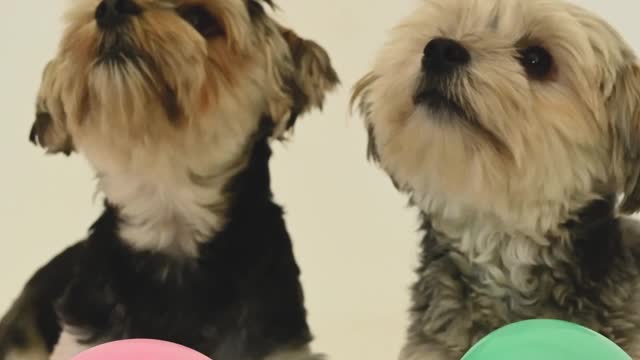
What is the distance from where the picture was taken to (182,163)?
1.16 meters

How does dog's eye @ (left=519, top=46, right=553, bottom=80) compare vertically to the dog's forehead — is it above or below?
below

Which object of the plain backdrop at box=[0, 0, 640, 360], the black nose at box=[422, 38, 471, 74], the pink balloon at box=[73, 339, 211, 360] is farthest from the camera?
the plain backdrop at box=[0, 0, 640, 360]

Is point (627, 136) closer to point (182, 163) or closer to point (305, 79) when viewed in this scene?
point (305, 79)

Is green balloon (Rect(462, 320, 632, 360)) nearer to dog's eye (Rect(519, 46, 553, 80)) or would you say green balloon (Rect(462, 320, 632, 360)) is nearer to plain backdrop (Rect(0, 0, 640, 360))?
dog's eye (Rect(519, 46, 553, 80))

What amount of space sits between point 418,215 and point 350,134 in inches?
9.0

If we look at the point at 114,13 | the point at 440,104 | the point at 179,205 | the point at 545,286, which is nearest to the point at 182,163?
the point at 179,205

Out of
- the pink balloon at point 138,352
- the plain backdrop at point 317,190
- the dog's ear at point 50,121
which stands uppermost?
the dog's ear at point 50,121

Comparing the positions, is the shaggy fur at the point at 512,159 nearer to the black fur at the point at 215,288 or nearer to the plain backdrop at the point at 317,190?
the black fur at the point at 215,288

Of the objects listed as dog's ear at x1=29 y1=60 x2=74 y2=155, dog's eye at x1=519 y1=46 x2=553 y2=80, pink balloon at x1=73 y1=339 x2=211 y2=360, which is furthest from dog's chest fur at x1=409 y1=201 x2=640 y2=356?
dog's ear at x1=29 y1=60 x2=74 y2=155

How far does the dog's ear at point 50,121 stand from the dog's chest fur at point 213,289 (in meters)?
0.10

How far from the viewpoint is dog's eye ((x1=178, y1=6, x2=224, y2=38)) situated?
1133mm

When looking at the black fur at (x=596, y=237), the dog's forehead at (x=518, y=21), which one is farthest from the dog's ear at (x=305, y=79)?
the black fur at (x=596, y=237)

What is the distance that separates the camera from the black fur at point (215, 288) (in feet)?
3.68

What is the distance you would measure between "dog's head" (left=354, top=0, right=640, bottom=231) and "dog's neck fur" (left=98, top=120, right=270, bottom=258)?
0.61ft
